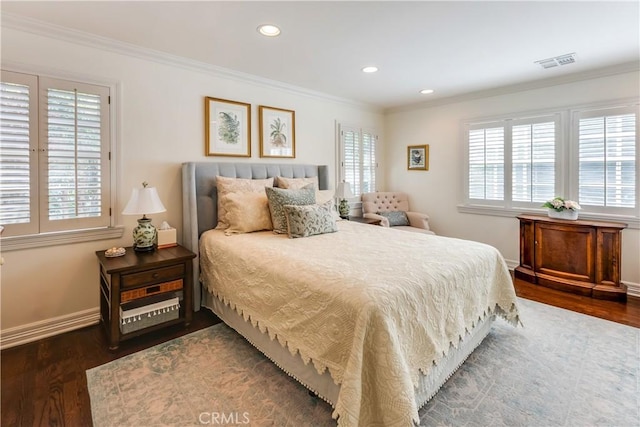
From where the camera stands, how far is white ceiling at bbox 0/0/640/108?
216 centimetres

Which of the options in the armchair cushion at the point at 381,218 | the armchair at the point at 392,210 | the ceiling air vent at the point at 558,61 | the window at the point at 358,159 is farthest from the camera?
the window at the point at 358,159

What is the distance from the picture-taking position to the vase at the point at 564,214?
138 inches

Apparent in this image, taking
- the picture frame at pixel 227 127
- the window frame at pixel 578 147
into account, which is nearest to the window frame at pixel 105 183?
the picture frame at pixel 227 127

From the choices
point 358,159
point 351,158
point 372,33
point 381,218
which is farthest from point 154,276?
point 358,159

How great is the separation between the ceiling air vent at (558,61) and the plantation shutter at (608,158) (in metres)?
0.73

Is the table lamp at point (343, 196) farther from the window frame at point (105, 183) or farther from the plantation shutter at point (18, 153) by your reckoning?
the plantation shutter at point (18, 153)

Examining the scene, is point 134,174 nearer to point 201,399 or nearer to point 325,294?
point 201,399

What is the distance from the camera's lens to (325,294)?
5.27 feet

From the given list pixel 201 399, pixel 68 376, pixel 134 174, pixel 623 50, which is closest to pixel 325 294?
pixel 201 399

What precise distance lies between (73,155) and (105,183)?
1.01 feet

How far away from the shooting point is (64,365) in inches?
83.7

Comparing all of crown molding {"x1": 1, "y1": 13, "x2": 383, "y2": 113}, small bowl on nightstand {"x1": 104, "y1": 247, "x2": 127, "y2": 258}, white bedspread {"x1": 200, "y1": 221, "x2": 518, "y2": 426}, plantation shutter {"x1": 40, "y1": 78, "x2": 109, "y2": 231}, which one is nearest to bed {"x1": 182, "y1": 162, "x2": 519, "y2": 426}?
white bedspread {"x1": 200, "y1": 221, "x2": 518, "y2": 426}

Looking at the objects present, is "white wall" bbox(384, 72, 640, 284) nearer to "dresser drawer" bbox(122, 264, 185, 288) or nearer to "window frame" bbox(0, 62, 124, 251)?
"dresser drawer" bbox(122, 264, 185, 288)

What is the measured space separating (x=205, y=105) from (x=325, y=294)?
2587 millimetres
